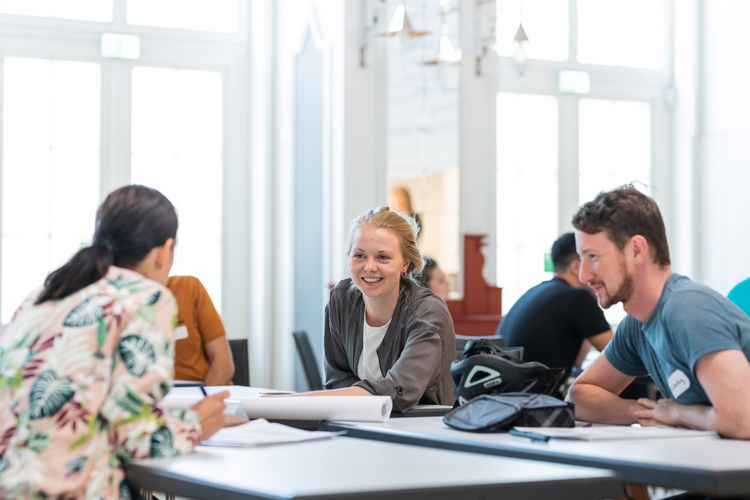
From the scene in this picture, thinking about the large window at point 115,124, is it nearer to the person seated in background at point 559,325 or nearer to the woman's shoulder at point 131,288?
the person seated in background at point 559,325

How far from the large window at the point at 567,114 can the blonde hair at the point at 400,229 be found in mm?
4971

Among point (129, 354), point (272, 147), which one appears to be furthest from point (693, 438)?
point (272, 147)

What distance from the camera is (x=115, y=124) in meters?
7.94

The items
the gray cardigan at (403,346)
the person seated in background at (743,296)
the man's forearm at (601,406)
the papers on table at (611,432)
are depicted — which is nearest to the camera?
the papers on table at (611,432)

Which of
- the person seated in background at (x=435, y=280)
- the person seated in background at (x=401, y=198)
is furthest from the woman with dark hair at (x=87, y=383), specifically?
the person seated in background at (x=401, y=198)

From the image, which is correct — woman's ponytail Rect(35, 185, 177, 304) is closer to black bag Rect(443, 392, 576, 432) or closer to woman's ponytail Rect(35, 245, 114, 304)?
woman's ponytail Rect(35, 245, 114, 304)

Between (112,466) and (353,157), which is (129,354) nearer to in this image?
(112,466)

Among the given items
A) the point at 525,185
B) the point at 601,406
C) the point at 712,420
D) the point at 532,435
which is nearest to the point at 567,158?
the point at 525,185

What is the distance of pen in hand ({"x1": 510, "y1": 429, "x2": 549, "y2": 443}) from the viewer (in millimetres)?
2541

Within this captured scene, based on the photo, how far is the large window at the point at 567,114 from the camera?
9.03m

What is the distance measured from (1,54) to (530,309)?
13.8 feet

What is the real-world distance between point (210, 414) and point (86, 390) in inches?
15.2

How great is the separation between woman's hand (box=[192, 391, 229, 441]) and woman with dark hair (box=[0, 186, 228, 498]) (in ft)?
0.20

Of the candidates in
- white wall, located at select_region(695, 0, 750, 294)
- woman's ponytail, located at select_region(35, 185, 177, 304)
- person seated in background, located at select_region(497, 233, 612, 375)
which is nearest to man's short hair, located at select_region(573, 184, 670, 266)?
woman's ponytail, located at select_region(35, 185, 177, 304)
